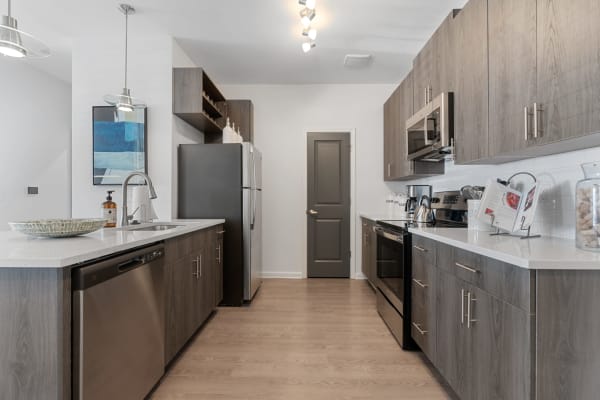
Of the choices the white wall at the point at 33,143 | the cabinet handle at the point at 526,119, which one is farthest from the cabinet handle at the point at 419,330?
the white wall at the point at 33,143

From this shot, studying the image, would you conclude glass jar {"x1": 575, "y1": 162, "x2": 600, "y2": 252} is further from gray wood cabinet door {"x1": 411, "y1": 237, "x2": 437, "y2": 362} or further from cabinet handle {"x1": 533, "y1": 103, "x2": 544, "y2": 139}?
gray wood cabinet door {"x1": 411, "y1": 237, "x2": 437, "y2": 362}

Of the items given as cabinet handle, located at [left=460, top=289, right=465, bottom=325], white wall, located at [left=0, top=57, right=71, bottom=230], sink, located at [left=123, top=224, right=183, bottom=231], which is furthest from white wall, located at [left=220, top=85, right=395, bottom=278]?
cabinet handle, located at [left=460, top=289, right=465, bottom=325]

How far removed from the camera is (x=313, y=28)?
9.91 ft

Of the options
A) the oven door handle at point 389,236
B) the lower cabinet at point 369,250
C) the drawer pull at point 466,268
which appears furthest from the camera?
the lower cabinet at point 369,250

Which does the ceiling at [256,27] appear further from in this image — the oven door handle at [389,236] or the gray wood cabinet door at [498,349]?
the gray wood cabinet door at [498,349]

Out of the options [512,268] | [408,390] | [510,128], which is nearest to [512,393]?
[512,268]

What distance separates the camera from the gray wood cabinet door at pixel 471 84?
1.90 metres

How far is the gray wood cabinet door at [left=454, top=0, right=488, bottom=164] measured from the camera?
1.90 metres

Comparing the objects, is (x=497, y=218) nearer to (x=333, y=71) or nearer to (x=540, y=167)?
(x=540, y=167)

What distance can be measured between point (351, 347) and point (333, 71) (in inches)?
124

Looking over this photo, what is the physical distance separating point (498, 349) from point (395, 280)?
1297 mm

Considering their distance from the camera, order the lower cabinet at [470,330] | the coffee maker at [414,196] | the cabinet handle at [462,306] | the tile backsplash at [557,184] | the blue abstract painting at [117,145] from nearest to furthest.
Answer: the lower cabinet at [470,330] → the cabinet handle at [462,306] → the tile backsplash at [557,184] → the blue abstract painting at [117,145] → the coffee maker at [414,196]

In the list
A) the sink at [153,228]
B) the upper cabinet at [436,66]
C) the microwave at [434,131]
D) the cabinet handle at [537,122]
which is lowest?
the sink at [153,228]

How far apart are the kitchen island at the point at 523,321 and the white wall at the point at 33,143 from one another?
475 centimetres
